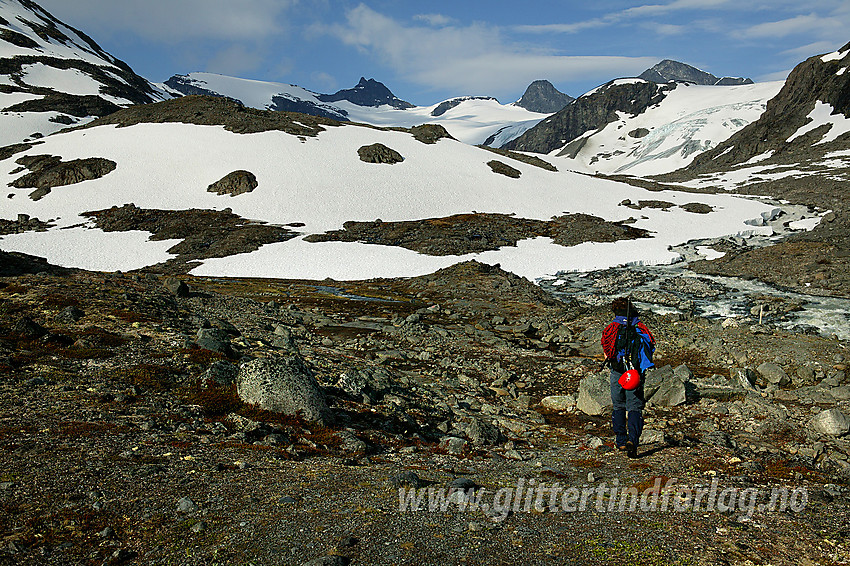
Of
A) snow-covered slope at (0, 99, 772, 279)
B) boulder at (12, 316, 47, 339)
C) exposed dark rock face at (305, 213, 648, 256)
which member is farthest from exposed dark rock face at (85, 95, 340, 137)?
boulder at (12, 316, 47, 339)

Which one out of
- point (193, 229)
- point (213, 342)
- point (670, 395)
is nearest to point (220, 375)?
point (213, 342)

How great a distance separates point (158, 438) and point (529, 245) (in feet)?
164

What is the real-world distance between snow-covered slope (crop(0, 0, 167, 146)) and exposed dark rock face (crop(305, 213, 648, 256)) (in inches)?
4235

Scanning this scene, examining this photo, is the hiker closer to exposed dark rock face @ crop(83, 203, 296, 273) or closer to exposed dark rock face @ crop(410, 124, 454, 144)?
exposed dark rock face @ crop(83, 203, 296, 273)

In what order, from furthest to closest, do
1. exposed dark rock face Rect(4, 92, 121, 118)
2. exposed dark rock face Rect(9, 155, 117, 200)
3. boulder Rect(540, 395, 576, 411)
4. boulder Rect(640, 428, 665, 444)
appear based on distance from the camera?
exposed dark rock face Rect(4, 92, 121, 118)
exposed dark rock face Rect(9, 155, 117, 200)
boulder Rect(540, 395, 576, 411)
boulder Rect(640, 428, 665, 444)

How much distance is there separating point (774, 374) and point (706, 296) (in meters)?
19.8

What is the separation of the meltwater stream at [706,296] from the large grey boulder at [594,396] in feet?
55.1

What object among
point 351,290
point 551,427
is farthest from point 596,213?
point 551,427

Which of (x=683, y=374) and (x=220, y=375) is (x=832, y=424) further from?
(x=220, y=375)

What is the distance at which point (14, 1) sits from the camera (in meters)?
199

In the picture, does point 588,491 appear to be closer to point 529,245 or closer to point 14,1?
point 529,245

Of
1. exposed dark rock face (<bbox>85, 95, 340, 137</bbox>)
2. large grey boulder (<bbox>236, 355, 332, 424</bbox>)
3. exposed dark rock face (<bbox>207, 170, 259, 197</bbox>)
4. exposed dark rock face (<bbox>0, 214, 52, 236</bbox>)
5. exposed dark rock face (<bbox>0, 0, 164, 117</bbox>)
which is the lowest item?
large grey boulder (<bbox>236, 355, 332, 424</bbox>)

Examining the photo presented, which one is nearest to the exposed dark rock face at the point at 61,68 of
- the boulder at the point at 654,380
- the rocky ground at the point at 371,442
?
the rocky ground at the point at 371,442

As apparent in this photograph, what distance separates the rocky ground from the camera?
19.4 feet
